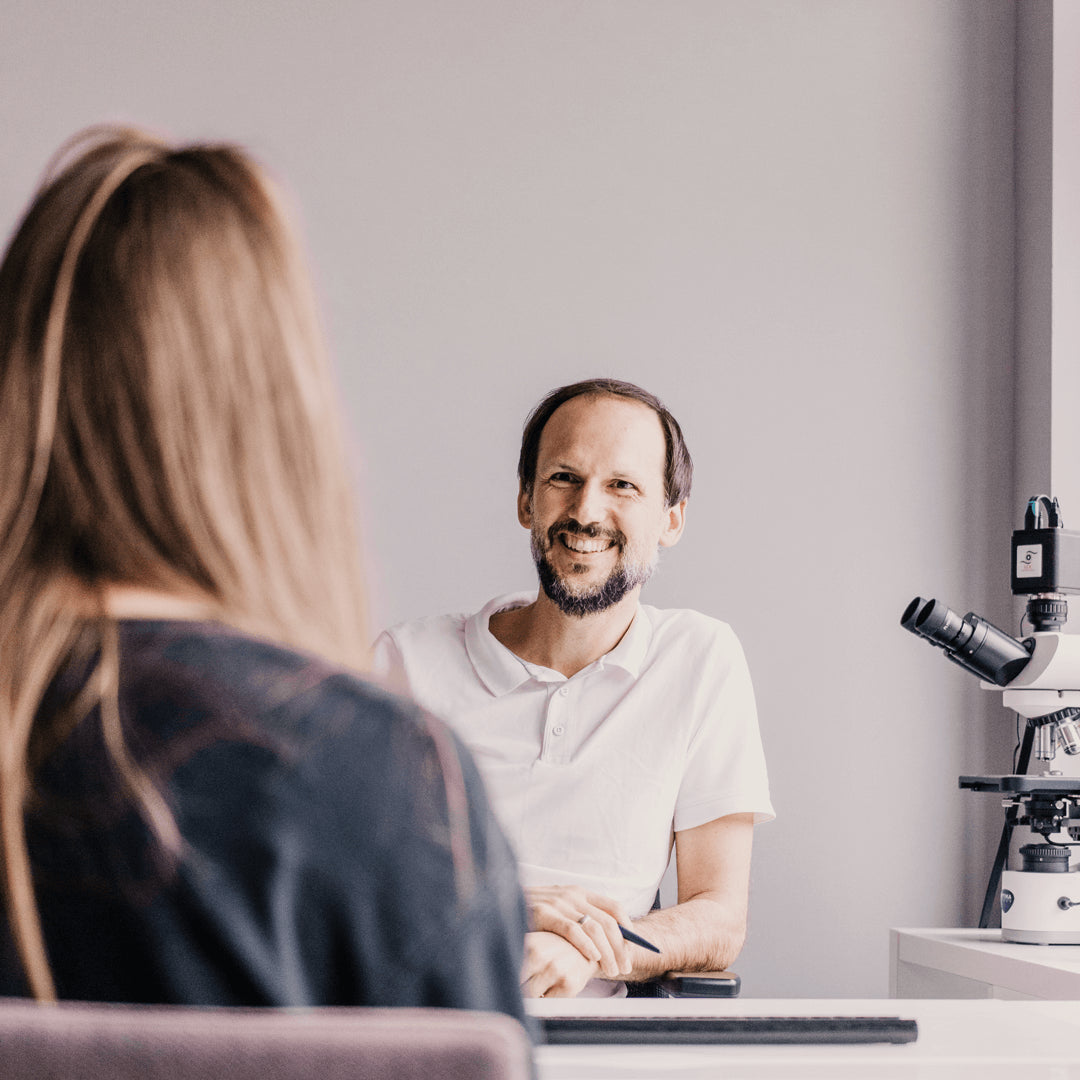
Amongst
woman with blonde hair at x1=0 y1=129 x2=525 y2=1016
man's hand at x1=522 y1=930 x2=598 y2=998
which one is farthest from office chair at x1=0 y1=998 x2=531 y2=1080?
man's hand at x1=522 y1=930 x2=598 y2=998

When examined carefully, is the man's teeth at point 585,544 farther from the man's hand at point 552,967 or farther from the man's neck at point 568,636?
the man's hand at point 552,967

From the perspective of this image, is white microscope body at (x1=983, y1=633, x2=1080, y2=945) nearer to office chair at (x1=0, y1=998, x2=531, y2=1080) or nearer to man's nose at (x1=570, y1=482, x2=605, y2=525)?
man's nose at (x1=570, y1=482, x2=605, y2=525)

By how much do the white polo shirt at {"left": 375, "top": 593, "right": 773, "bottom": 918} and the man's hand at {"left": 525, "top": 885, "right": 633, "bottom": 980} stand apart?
0.26 m

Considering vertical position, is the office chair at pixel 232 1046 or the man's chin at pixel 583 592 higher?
the man's chin at pixel 583 592

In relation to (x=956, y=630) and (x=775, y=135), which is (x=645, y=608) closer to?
(x=956, y=630)

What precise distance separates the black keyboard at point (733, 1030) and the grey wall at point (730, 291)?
1468 millimetres

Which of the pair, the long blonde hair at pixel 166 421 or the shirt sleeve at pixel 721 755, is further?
the shirt sleeve at pixel 721 755

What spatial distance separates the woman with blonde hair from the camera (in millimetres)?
479

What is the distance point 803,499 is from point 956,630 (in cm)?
66

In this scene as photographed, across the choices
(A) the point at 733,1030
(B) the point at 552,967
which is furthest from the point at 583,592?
(A) the point at 733,1030

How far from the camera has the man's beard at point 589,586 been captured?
2023 mm

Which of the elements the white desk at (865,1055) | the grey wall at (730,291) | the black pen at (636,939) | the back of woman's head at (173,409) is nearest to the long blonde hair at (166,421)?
the back of woman's head at (173,409)

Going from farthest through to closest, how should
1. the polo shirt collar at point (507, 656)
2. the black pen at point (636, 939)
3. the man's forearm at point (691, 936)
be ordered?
the polo shirt collar at point (507, 656) → the man's forearm at point (691, 936) → the black pen at point (636, 939)

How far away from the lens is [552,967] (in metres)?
1.41
